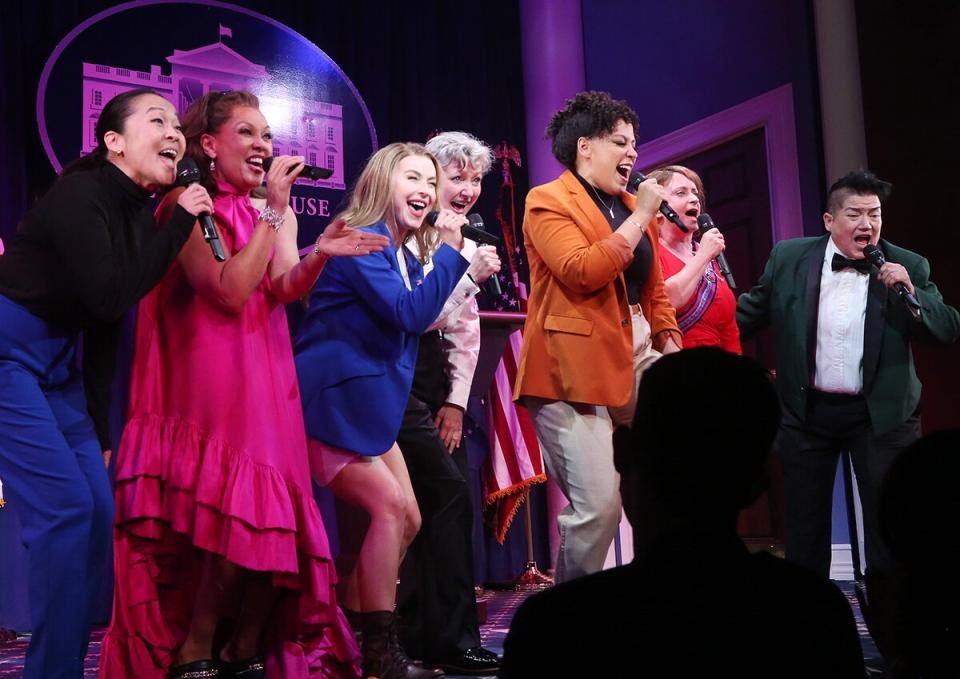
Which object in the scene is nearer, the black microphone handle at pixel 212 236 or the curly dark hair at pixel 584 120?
the black microphone handle at pixel 212 236

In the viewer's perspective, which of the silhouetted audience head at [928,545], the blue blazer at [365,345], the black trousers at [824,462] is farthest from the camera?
the black trousers at [824,462]

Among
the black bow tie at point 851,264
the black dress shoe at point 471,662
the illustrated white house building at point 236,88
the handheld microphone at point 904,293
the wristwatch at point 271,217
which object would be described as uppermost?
the illustrated white house building at point 236,88

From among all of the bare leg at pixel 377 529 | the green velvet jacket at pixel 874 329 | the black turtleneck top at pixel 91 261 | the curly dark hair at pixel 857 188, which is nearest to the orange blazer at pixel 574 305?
the bare leg at pixel 377 529

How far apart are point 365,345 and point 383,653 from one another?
0.86m

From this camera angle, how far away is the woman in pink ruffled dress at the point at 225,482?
105 inches

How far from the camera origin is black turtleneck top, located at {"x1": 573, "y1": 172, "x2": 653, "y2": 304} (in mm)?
3342

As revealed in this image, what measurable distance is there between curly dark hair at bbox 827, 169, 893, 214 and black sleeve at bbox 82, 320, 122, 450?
262 cm

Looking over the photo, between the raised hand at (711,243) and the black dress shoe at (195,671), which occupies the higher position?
the raised hand at (711,243)

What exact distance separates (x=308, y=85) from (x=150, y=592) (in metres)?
3.64

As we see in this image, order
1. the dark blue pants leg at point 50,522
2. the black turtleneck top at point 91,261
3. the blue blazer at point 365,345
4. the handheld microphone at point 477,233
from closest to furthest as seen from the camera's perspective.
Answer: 1. the dark blue pants leg at point 50,522
2. the black turtleneck top at point 91,261
3. the blue blazer at point 365,345
4. the handheld microphone at point 477,233

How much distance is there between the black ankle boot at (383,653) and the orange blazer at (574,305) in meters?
0.75

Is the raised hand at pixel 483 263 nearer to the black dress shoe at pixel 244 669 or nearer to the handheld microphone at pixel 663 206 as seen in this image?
the handheld microphone at pixel 663 206

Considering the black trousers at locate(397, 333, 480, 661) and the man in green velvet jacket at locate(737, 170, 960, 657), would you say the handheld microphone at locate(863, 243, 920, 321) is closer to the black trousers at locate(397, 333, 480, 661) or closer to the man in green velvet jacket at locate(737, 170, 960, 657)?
the man in green velvet jacket at locate(737, 170, 960, 657)

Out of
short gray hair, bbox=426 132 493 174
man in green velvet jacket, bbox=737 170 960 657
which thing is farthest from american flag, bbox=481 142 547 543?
man in green velvet jacket, bbox=737 170 960 657
